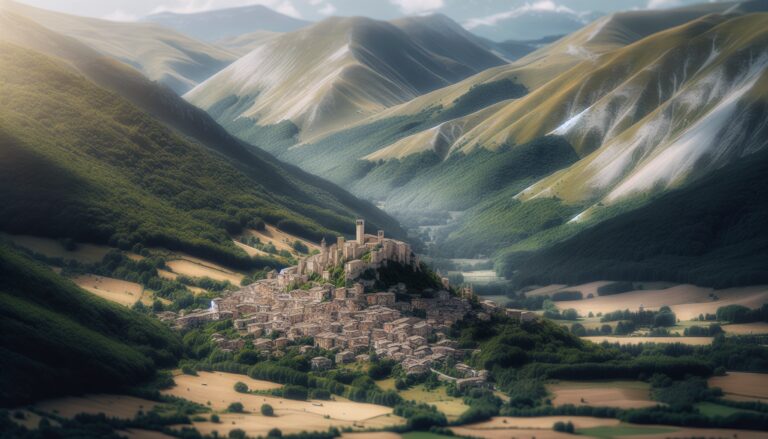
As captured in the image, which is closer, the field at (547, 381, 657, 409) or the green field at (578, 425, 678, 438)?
the green field at (578, 425, 678, 438)

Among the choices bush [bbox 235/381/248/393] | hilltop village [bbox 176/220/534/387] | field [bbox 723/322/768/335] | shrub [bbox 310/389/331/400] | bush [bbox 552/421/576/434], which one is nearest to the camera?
bush [bbox 552/421/576/434]

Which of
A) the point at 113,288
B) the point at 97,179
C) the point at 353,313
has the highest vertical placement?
the point at 97,179

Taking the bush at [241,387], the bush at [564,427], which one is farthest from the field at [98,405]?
the bush at [564,427]

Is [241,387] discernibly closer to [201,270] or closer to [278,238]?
[201,270]

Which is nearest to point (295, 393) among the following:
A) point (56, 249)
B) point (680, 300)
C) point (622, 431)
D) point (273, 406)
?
point (273, 406)

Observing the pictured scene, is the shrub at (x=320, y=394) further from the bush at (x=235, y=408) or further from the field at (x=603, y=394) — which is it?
the field at (x=603, y=394)

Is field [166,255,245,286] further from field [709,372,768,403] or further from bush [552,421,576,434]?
bush [552,421,576,434]

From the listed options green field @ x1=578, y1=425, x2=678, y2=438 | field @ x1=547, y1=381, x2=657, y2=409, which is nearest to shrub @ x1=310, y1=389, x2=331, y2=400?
field @ x1=547, y1=381, x2=657, y2=409
